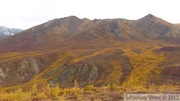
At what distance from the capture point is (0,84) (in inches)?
2618

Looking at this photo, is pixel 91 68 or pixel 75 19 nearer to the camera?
pixel 91 68

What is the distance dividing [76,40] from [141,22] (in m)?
61.1

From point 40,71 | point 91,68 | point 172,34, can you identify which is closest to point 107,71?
point 91,68

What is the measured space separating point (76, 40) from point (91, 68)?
61.3 meters

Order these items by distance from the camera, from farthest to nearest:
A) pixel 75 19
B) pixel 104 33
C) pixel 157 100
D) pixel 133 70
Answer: pixel 75 19, pixel 104 33, pixel 133 70, pixel 157 100

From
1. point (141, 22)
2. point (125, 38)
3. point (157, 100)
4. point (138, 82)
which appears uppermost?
point (141, 22)

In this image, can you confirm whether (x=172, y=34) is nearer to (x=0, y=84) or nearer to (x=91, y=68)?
(x=91, y=68)

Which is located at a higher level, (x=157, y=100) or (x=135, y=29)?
(x=135, y=29)

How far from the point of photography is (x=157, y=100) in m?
13.8

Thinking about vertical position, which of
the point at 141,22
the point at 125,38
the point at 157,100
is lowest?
the point at 157,100

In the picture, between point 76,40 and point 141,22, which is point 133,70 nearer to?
point 76,40

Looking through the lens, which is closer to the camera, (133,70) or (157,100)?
(157,100)

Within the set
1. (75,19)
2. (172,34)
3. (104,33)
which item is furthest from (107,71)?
(75,19)

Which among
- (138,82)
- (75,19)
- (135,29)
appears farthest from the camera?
(75,19)
